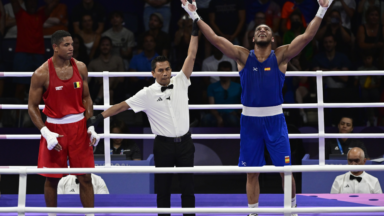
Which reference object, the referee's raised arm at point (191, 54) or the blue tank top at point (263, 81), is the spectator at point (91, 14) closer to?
the referee's raised arm at point (191, 54)

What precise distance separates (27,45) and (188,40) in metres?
2.56

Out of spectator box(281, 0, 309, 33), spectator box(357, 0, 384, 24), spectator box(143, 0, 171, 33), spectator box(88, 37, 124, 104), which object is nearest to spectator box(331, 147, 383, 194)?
spectator box(281, 0, 309, 33)

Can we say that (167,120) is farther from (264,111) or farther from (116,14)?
(116,14)

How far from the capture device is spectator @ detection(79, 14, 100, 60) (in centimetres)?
787

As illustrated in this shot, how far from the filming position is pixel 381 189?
5320 millimetres

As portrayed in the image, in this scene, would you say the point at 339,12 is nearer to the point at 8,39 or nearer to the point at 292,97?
the point at 292,97

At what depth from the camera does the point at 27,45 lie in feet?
25.2

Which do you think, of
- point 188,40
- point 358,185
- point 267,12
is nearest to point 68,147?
point 358,185

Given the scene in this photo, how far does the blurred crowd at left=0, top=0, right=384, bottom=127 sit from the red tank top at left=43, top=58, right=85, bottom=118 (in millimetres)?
3248

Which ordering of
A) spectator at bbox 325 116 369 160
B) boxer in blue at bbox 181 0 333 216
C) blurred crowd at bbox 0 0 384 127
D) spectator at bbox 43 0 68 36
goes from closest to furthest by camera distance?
boxer in blue at bbox 181 0 333 216
spectator at bbox 325 116 369 160
blurred crowd at bbox 0 0 384 127
spectator at bbox 43 0 68 36

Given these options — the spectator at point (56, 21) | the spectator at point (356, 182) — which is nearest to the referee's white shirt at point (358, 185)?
the spectator at point (356, 182)

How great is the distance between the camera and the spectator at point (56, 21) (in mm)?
8055

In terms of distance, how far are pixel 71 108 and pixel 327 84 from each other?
4.77m

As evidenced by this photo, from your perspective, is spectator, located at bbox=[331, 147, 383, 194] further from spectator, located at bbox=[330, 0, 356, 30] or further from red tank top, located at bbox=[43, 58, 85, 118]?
spectator, located at bbox=[330, 0, 356, 30]
